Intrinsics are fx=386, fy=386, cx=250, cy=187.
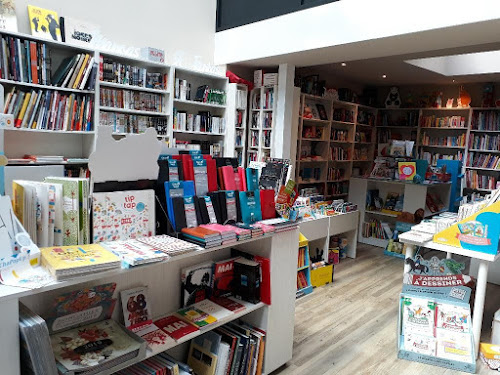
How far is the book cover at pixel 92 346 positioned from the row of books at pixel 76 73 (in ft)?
9.11

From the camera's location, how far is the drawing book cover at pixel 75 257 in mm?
1301

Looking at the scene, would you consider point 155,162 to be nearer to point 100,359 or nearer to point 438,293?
point 100,359

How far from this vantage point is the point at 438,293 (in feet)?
9.27

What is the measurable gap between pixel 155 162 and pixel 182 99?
10.0 ft

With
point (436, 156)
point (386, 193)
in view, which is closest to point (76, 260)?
point (386, 193)

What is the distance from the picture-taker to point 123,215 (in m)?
1.70

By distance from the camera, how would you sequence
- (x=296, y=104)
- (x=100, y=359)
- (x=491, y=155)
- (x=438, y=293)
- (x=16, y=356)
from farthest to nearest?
1. (x=491, y=155)
2. (x=296, y=104)
3. (x=438, y=293)
4. (x=100, y=359)
5. (x=16, y=356)

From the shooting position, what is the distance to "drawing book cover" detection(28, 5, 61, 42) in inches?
143

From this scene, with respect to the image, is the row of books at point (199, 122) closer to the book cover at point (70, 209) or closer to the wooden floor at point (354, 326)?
the wooden floor at point (354, 326)

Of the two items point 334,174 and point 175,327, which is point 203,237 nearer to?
point 175,327

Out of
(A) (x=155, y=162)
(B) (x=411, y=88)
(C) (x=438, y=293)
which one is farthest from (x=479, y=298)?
(B) (x=411, y=88)

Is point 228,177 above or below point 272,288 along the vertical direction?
above

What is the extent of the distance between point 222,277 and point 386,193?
159 inches

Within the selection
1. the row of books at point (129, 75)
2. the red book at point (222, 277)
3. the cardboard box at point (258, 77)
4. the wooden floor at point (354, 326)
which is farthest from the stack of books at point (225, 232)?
the cardboard box at point (258, 77)
